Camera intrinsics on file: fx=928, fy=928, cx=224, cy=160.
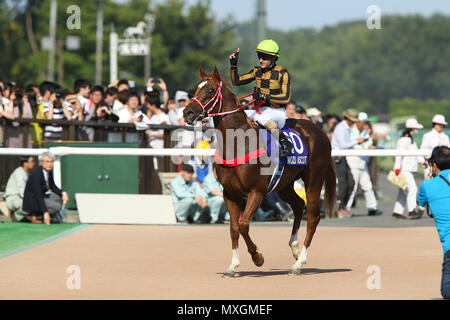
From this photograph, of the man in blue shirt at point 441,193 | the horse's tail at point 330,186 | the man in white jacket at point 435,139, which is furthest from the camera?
the man in white jacket at point 435,139

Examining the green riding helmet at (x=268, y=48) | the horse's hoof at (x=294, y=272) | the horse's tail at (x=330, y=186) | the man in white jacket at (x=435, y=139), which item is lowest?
the horse's hoof at (x=294, y=272)

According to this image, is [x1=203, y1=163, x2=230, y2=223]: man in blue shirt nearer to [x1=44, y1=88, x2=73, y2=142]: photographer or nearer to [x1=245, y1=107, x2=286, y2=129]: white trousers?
[x1=44, y1=88, x2=73, y2=142]: photographer

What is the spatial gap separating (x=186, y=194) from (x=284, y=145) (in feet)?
14.7

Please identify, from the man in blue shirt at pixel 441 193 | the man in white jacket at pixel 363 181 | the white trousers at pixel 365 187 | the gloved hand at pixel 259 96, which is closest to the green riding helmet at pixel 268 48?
the gloved hand at pixel 259 96

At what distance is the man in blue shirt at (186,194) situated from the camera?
46.4 feet

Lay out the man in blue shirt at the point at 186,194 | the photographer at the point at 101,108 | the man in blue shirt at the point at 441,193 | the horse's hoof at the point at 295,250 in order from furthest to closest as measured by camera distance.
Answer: the photographer at the point at 101,108
the man in blue shirt at the point at 186,194
the horse's hoof at the point at 295,250
the man in blue shirt at the point at 441,193

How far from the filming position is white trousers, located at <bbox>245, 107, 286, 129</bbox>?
9633mm

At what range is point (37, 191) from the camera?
13.3 meters

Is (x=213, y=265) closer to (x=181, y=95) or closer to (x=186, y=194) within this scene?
(x=186, y=194)

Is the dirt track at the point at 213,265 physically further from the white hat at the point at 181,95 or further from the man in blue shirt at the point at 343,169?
the white hat at the point at 181,95

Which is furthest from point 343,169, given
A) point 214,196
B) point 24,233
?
point 24,233

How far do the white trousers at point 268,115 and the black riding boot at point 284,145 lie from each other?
133 mm
